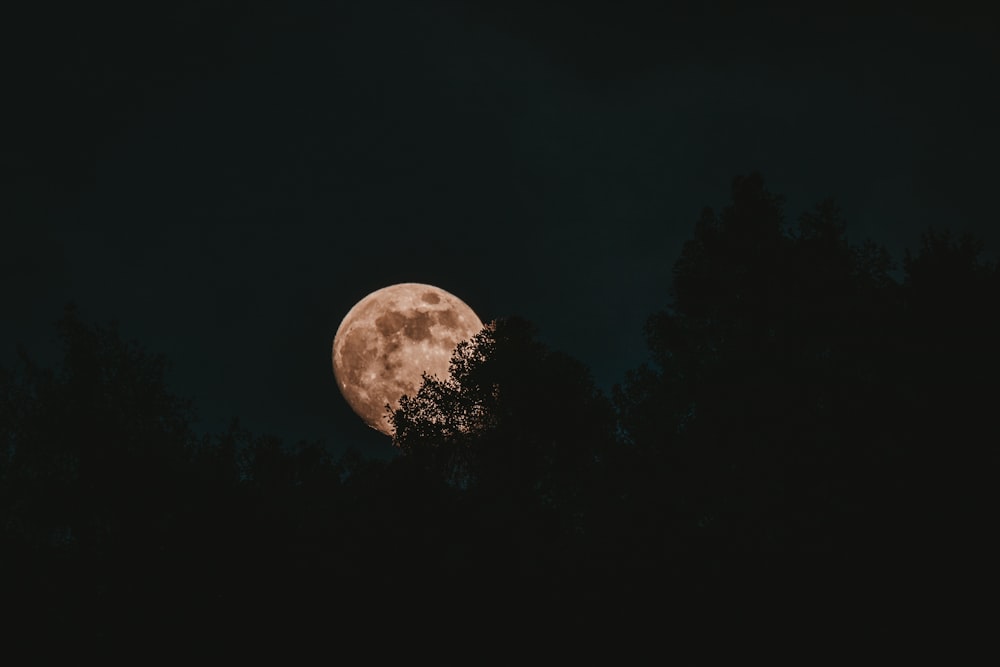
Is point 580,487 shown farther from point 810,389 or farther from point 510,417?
point 810,389

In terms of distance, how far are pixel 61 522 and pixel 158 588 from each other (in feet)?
16.1

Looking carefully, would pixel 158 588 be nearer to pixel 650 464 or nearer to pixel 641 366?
pixel 650 464

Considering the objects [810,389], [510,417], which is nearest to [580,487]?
[510,417]

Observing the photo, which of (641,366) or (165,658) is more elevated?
(641,366)

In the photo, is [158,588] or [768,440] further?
[768,440]

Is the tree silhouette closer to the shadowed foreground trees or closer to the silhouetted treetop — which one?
the shadowed foreground trees

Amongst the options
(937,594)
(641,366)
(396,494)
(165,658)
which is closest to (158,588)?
(165,658)

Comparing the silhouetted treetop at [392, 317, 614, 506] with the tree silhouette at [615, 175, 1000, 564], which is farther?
the silhouetted treetop at [392, 317, 614, 506]

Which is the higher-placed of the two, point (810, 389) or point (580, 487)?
point (810, 389)

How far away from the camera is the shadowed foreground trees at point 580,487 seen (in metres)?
17.0

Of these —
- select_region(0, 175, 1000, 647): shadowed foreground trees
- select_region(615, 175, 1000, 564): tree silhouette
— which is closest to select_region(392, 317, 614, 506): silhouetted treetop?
select_region(0, 175, 1000, 647): shadowed foreground trees

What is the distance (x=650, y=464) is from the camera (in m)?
20.2

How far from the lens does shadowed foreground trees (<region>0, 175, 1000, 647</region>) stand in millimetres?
16953

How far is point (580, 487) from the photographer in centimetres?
2117
